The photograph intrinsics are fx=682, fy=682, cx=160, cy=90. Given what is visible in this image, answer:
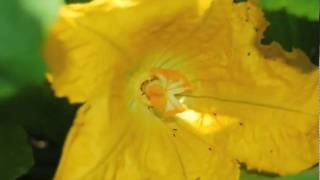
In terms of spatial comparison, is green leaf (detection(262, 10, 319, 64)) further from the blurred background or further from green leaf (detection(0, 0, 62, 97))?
green leaf (detection(0, 0, 62, 97))

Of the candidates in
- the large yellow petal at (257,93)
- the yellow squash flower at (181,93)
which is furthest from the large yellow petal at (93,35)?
the large yellow petal at (257,93)

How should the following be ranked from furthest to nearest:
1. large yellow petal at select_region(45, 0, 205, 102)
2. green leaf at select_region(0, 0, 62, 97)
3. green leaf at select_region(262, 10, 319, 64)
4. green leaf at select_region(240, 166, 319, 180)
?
green leaf at select_region(262, 10, 319, 64) < green leaf at select_region(240, 166, 319, 180) < large yellow petal at select_region(45, 0, 205, 102) < green leaf at select_region(0, 0, 62, 97)

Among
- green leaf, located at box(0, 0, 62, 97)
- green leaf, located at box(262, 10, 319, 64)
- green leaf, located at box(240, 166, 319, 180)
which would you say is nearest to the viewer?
green leaf, located at box(0, 0, 62, 97)

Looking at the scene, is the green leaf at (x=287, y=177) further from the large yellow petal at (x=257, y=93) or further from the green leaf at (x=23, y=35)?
the green leaf at (x=23, y=35)

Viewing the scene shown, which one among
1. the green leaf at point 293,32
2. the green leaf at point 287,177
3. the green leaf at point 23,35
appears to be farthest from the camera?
the green leaf at point 293,32

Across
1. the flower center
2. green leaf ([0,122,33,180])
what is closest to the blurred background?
green leaf ([0,122,33,180])

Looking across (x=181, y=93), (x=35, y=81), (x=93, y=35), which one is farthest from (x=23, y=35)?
(x=181, y=93)

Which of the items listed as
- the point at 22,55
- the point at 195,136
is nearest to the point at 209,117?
the point at 195,136
